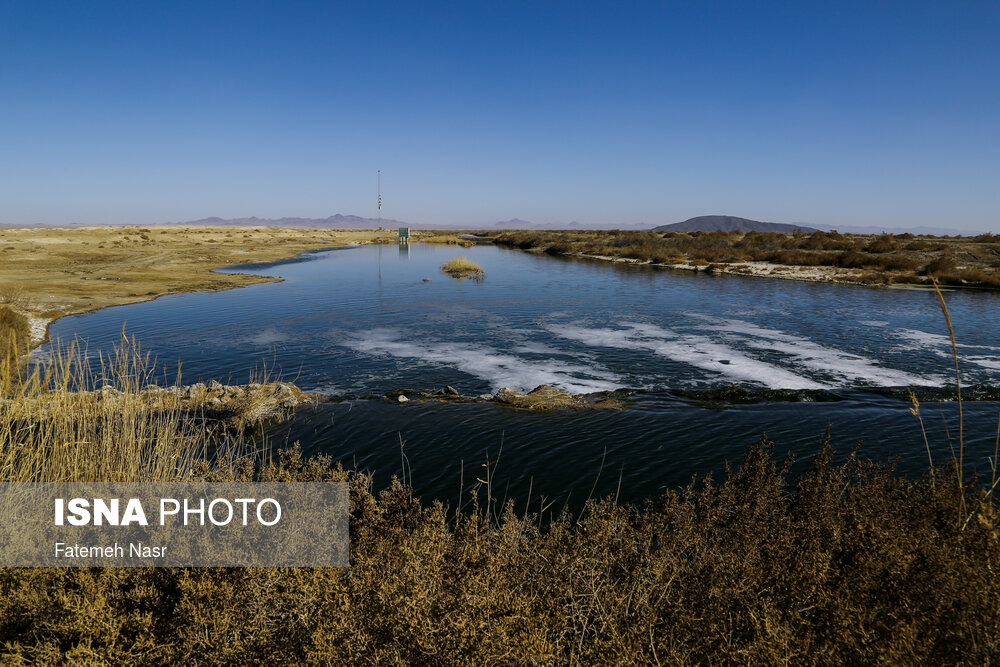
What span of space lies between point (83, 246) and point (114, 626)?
75833 mm

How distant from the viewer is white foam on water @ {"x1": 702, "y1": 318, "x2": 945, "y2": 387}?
16500 millimetres

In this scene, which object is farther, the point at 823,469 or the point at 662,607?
the point at 823,469

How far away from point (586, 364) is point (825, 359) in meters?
9.25

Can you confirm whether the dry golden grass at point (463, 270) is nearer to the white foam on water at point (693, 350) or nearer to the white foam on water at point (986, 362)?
the white foam on water at point (693, 350)

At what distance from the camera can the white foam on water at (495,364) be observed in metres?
16.3

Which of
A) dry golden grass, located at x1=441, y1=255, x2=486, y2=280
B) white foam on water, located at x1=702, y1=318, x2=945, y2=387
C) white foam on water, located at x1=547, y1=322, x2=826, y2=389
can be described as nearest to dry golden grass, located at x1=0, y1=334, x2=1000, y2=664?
white foam on water, located at x1=547, y1=322, x2=826, y2=389

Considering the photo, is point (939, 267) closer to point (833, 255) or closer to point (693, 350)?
point (833, 255)

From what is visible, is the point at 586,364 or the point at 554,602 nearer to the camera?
the point at 554,602

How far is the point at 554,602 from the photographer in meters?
3.83

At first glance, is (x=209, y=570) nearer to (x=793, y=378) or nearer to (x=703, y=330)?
(x=793, y=378)

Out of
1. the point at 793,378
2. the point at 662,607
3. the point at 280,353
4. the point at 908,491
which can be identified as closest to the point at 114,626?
the point at 662,607

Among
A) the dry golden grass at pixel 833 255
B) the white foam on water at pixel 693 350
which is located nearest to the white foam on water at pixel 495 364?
the white foam on water at pixel 693 350

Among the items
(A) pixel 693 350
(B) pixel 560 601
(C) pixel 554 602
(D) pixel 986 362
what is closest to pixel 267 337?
(A) pixel 693 350

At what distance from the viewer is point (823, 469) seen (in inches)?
254
